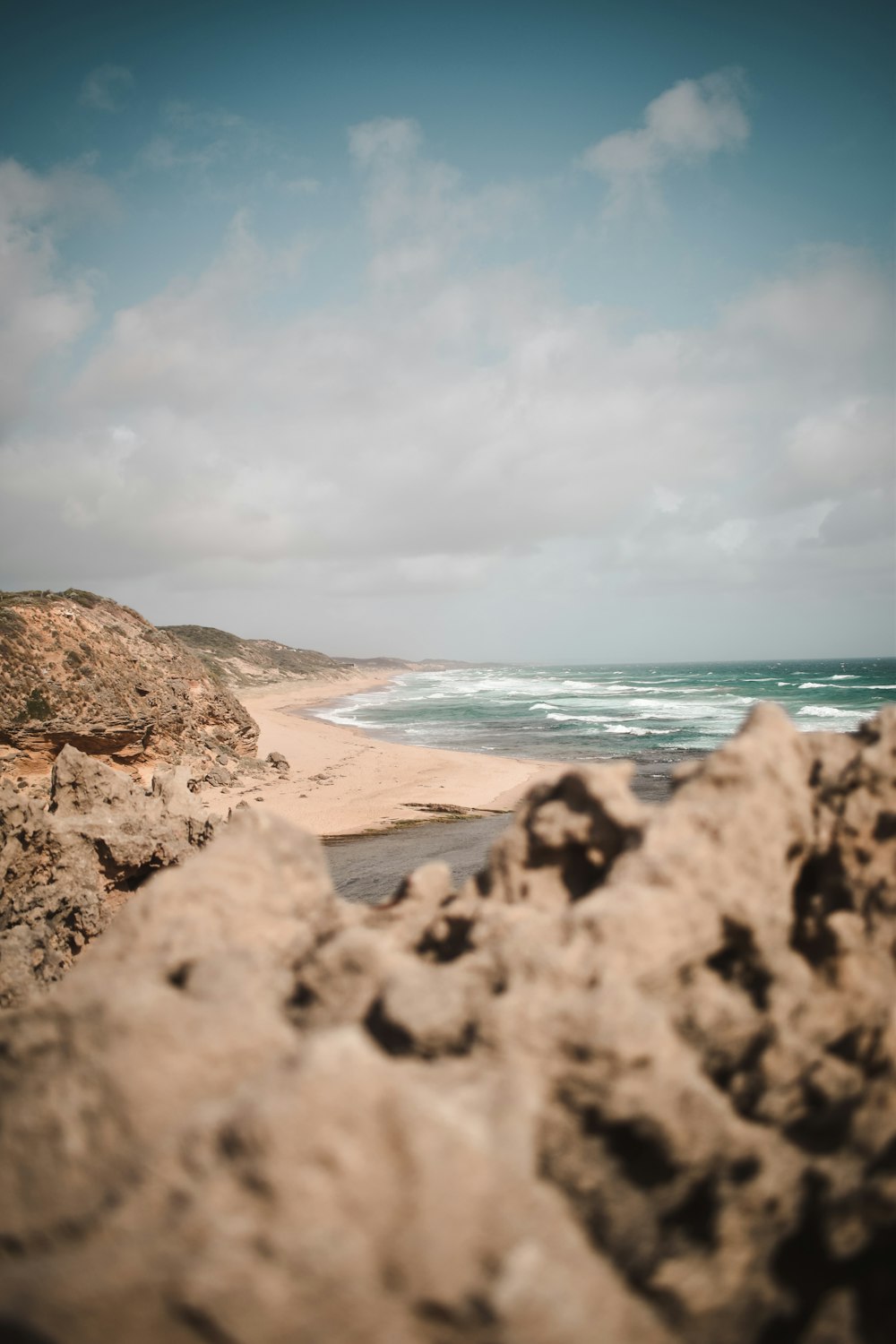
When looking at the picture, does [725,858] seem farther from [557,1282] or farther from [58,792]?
[58,792]

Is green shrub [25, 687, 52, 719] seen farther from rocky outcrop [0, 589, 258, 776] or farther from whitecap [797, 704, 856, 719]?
whitecap [797, 704, 856, 719]

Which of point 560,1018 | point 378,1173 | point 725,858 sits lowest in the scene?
point 378,1173

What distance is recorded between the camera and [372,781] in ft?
77.2

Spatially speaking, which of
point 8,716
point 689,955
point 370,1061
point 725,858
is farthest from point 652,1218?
point 8,716

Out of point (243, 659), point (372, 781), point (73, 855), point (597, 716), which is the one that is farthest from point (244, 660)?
point (73, 855)

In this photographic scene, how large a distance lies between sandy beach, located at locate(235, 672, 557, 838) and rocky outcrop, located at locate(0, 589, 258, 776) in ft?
11.3

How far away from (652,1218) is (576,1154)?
0.35 m

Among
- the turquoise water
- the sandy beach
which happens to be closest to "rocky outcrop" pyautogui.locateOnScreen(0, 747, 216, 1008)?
the sandy beach

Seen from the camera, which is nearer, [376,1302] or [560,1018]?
[376,1302]

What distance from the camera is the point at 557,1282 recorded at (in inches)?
72.8

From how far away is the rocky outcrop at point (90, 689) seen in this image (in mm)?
15094

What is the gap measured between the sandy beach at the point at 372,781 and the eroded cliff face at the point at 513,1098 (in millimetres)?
8177

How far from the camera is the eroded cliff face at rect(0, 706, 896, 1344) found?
1796 mm

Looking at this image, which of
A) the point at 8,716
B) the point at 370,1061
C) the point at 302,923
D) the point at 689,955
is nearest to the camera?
the point at 370,1061
